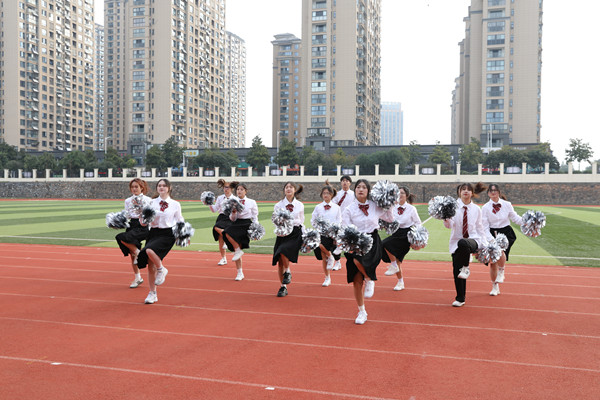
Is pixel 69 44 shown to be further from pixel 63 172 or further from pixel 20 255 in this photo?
pixel 20 255

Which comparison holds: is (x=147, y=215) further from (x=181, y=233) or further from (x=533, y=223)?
(x=533, y=223)

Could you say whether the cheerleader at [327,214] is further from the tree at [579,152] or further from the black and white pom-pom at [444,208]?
the tree at [579,152]

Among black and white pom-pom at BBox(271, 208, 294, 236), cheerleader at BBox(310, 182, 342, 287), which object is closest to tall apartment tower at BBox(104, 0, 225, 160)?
cheerleader at BBox(310, 182, 342, 287)

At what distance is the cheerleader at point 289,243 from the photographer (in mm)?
8000

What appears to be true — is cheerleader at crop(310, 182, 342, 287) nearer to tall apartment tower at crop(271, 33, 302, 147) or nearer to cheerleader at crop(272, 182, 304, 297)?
cheerleader at crop(272, 182, 304, 297)

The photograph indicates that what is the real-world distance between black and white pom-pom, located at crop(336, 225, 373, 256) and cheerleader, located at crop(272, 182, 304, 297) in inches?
76.1

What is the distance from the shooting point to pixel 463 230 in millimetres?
7473

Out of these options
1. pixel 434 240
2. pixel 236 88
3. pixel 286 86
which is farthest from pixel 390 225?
pixel 236 88

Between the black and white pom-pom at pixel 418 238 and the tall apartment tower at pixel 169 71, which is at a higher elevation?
the tall apartment tower at pixel 169 71

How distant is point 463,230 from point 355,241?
2.32 m

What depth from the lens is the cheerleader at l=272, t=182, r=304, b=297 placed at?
315 inches

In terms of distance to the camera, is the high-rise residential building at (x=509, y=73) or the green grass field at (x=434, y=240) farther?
the high-rise residential building at (x=509, y=73)

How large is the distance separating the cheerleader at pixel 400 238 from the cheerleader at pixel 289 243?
1.68 m

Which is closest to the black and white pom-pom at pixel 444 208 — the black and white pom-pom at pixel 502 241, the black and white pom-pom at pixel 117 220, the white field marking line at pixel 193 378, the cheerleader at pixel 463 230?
the cheerleader at pixel 463 230
